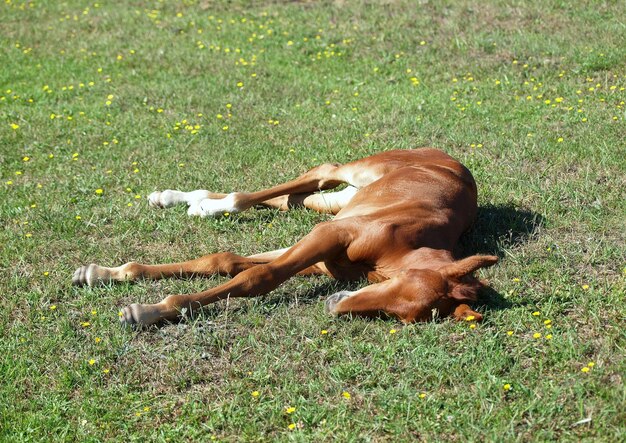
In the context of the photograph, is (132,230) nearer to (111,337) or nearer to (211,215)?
(211,215)

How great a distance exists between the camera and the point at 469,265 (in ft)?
16.5

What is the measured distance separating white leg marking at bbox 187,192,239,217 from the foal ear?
2367 mm

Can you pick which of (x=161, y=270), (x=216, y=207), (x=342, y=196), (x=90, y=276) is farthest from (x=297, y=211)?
(x=90, y=276)

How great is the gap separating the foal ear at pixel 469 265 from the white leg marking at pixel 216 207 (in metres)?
2.37

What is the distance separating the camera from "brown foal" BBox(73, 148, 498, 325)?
5.10 metres

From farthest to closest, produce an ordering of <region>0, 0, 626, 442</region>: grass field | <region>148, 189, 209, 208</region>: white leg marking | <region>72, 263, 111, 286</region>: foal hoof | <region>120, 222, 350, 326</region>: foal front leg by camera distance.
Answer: <region>148, 189, 209, 208</region>: white leg marking < <region>72, 263, 111, 286</region>: foal hoof < <region>120, 222, 350, 326</region>: foal front leg < <region>0, 0, 626, 442</region>: grass field

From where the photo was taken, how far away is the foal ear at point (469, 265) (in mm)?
5027

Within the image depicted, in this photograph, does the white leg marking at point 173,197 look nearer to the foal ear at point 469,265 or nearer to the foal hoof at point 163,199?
the foal hoof at point 163,199

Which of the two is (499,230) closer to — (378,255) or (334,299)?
(378,255)

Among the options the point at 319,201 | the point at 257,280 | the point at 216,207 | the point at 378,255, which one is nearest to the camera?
the point at 257,280

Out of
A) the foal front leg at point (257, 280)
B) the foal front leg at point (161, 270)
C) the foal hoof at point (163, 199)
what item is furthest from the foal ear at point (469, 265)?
the foal hoof at point (163, 199)

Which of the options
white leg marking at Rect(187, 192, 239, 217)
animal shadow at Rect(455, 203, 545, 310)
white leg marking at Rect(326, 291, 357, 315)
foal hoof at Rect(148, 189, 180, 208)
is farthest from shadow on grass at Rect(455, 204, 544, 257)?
foal hoof at Rect(148, 189, 180, 208)

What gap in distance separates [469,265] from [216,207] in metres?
2.57

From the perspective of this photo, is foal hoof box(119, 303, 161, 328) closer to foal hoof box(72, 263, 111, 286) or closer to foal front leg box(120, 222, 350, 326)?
foal front leg box(120, 222, 350, 326)
